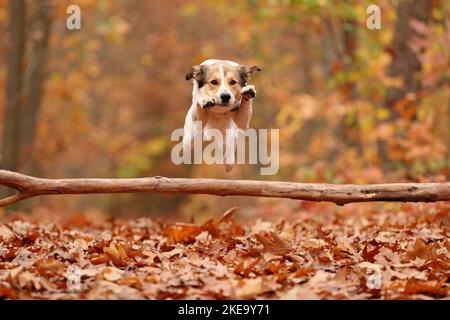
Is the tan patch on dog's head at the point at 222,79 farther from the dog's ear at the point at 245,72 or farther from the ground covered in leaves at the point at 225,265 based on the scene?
the ground covered in leaves at the point at 225,265

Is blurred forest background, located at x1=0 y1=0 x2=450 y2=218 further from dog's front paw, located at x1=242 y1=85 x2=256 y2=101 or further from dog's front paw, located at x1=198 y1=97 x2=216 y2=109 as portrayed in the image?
dog's front paw, located at x1=198 y1=97 x2=216 y2=109

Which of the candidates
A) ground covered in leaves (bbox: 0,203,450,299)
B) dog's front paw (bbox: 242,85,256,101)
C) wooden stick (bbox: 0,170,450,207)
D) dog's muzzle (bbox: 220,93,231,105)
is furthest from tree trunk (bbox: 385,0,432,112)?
wooden stick (bbox: 0,170,450,207)

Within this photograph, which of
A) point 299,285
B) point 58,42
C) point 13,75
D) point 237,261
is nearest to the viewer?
point 299,285

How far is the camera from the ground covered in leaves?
438cm

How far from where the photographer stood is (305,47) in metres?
22.3

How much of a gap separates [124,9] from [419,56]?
14313 millimetres

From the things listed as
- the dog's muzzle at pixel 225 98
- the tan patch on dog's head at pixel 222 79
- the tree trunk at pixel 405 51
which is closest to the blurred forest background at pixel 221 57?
the tree trunk at pixel 405 51

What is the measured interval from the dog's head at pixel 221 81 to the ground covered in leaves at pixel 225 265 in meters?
1.24

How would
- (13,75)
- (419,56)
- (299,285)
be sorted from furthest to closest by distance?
(13,75) < (419,56) < (299,285)

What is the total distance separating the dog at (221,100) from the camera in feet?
21.4

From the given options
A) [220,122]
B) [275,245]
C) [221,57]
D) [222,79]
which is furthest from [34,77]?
[275,245]

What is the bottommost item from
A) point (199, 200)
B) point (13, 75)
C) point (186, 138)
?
point (199, 200)
